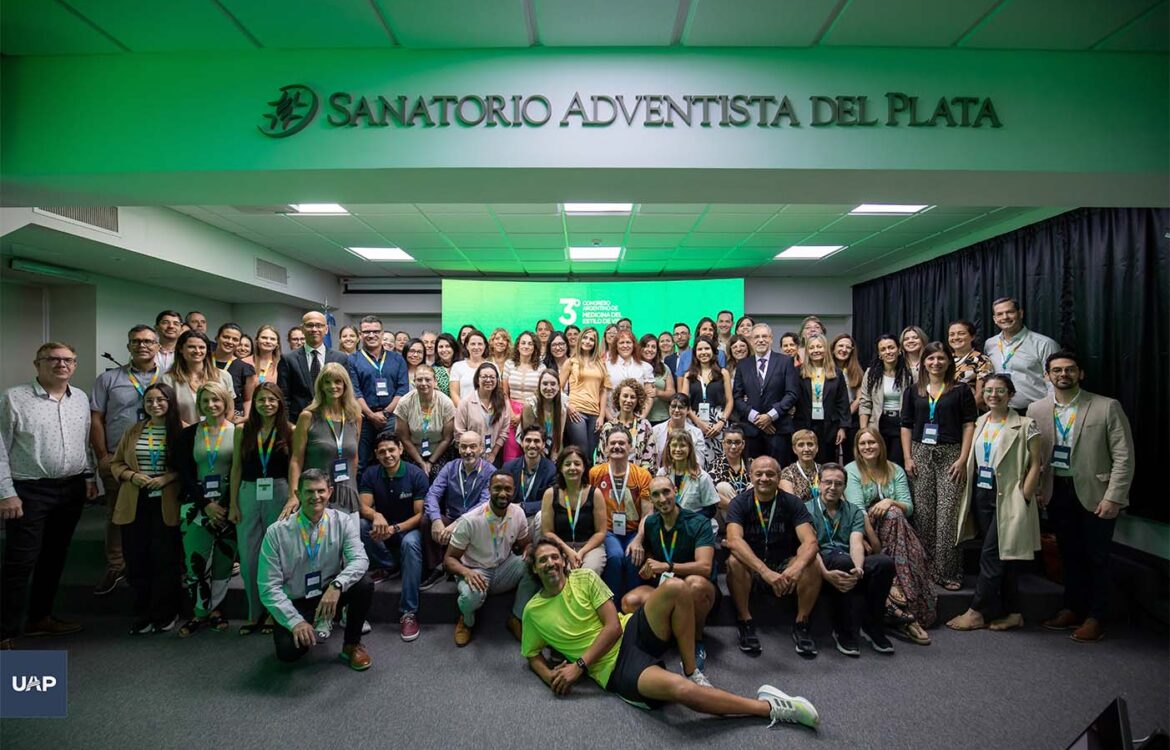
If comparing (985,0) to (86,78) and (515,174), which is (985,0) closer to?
(515,174)

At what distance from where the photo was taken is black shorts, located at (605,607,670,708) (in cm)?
232

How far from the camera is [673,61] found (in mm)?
2424

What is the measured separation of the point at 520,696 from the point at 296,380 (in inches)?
104

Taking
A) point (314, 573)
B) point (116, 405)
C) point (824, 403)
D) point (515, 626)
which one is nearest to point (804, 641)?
point (515, 626)

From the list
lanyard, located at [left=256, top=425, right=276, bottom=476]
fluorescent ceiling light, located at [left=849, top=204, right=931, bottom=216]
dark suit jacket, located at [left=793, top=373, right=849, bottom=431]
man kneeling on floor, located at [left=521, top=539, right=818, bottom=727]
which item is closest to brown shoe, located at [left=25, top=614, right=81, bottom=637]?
lanyard, located at [left=256, top=425, right=276, bottom=476]

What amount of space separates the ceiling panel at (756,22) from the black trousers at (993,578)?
291 cm

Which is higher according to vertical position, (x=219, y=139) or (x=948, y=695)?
(x=219, y=139)

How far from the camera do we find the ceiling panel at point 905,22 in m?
2.13

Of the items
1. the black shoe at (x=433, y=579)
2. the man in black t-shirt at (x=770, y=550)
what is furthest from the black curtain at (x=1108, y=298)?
the black shoe at (x=433, y=579)

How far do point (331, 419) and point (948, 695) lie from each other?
3.69 m

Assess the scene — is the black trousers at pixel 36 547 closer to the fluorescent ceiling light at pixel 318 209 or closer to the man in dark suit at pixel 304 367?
the man in dark suit at pixel 304 367

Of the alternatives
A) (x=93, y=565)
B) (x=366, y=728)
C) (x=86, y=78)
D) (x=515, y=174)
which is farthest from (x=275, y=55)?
(x=93, y=565)

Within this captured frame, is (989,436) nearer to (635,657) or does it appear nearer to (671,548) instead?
(671,548)

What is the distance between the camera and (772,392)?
4.05 m
